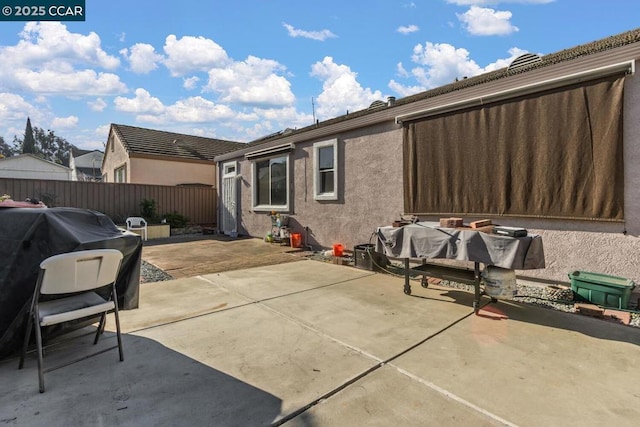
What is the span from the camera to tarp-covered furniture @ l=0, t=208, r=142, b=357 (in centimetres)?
268

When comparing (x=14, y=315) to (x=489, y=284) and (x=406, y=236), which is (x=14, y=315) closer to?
(x=406, y=236)

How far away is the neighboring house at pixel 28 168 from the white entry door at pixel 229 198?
87.6 feet

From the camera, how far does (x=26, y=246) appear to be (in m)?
2.76

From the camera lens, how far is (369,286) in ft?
17.7

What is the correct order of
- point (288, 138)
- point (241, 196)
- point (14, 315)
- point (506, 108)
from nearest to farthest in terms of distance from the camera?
point (14, 315)
point (506, 108)
point (288, 138)
point (241, 196)

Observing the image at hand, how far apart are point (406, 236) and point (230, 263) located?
4237mm

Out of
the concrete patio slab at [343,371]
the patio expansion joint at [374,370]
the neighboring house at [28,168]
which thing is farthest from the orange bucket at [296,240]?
the neighboring house at [28,168]

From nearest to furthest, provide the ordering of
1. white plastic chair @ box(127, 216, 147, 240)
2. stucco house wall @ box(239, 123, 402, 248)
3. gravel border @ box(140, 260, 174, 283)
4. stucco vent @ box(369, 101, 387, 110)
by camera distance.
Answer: gravel border @ box(140, 260, 174, 283) < stucco house wall @ box(239, 123, 402, 248) < stucco vent @ box(369, 101, 387, 110) < white plastic chair @ box(127, 216, 147, 240)

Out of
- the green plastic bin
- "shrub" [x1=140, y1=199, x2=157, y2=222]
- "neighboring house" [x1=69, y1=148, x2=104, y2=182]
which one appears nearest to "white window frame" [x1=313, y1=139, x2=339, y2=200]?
the green plastic bin

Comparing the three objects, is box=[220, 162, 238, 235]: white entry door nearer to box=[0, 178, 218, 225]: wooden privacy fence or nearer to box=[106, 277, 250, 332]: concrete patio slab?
box=[0, 178, 218, 225]: wooden privacy fence

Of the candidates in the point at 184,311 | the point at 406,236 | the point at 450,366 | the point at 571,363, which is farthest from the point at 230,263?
the point at 571,363

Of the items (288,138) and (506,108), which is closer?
(506,108)

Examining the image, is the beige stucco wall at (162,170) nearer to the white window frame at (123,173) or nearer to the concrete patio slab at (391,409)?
the white window frame at (123,173)

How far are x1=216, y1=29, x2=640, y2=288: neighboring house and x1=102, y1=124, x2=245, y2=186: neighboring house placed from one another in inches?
436
